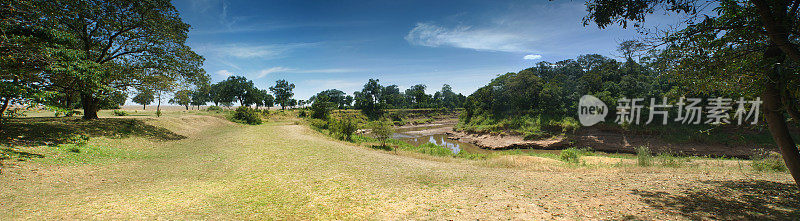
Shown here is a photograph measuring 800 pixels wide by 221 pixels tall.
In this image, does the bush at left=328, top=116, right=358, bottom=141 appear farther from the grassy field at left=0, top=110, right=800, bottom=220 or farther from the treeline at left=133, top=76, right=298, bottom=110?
the treeline at left=133, top=76, right=298, bottom=110

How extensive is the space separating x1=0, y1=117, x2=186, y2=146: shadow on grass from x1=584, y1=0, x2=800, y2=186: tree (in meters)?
19.0

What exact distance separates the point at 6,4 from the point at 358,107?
69256 mm

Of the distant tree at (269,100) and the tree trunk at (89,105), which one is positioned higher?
the distant tree at (269,100)

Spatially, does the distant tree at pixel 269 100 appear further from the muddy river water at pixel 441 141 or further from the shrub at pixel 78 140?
the shrub at pixel 78 140

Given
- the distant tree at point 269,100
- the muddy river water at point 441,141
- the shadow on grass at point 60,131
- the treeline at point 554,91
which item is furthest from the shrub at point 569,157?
the distant tree at point 269,100

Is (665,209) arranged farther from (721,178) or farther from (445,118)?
(445,118)

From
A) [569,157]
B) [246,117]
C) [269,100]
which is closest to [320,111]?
[246,117]

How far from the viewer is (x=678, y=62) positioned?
245 inches

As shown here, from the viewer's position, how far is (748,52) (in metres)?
5.37

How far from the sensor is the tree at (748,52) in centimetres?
467

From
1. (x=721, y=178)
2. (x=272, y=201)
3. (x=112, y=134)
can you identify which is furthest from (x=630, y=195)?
(x=112, y=134)

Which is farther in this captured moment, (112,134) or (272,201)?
(112,134)

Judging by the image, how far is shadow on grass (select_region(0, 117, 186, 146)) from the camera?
30.7 feet

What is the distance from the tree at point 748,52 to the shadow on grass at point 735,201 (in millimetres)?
799
